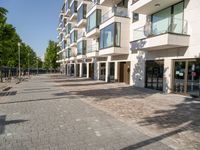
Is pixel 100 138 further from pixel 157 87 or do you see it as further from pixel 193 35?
pixel 157 87

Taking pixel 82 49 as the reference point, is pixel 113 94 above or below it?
below

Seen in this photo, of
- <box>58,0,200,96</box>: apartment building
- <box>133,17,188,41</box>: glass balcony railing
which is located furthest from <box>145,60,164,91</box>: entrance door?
<box>133,17,188,41</box>: glass balcony railing

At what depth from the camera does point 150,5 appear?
48.5ft

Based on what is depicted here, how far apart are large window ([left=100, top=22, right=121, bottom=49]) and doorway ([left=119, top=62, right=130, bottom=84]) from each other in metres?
2.66

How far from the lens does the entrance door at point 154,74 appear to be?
612 inches

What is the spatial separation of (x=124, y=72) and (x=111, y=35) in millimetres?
4400

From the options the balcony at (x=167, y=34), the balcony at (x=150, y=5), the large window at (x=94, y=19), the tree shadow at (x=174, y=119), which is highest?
the large window at (x=94, y=19)

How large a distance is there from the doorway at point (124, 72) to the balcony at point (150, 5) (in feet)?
20.7

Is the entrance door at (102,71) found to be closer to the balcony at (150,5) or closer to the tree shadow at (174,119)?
the balcony at (150,5)

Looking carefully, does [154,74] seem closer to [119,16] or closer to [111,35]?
[111,35]

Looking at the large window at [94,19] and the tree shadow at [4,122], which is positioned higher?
the large window at [94,19]

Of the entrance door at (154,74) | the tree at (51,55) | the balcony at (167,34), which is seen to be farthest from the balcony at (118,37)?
the tree at (51,55)

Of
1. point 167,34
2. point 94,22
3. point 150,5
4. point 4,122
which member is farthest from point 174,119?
point 94,22

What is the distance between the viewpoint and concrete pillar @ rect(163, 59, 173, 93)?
14273 mm
